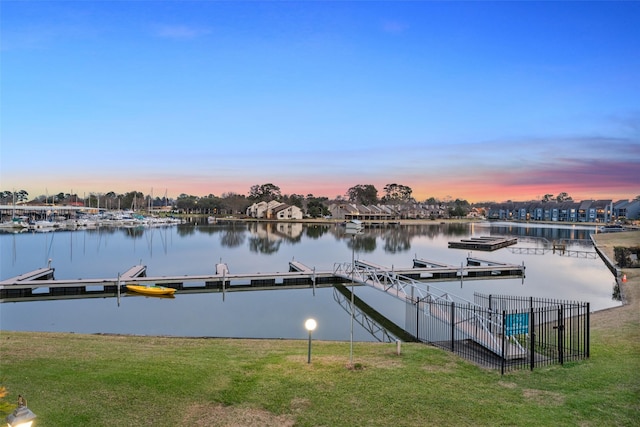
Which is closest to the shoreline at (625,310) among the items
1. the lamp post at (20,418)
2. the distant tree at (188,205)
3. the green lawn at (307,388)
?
the green lawn at (307,388)

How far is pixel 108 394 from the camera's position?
7402 mm

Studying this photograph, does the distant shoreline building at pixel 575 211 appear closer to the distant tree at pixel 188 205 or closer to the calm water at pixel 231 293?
the calm water at pixel 231 293

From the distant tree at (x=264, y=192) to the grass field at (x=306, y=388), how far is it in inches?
5515

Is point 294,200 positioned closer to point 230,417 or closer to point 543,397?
point 543,397

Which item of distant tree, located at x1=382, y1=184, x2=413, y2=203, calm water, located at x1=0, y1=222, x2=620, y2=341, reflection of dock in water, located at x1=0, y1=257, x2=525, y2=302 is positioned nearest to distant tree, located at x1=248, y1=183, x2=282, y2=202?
distant tree, located at x1=382, y1=184, x2=413, y2=203

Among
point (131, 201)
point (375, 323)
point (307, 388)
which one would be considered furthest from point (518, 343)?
point (131, 201)

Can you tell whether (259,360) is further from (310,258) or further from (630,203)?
(630,203)

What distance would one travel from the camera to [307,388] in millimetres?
8094

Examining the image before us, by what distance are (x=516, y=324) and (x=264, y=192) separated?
143978 millimetres

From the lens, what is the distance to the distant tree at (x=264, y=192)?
5935 inches

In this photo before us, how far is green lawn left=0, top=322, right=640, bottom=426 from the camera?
680 cm

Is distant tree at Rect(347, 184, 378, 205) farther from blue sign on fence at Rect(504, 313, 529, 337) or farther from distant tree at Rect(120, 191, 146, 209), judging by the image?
blue sign on fence at Rect(504, 313, 529, 337)

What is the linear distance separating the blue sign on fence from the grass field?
113 cm

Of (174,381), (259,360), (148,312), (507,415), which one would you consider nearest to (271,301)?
(148,312)
